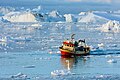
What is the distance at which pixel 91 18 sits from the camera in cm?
9375

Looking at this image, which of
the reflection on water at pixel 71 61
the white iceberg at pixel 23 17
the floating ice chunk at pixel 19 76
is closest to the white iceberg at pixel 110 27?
the reflection on water at pixel 71 61

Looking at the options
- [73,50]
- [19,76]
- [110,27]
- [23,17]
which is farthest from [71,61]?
[23,17]

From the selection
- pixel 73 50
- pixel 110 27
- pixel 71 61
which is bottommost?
pixel 71 61

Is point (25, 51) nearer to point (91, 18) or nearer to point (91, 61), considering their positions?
point (91, 61)

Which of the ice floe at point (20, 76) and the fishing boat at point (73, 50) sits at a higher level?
the fishing boat at point (73, 50)

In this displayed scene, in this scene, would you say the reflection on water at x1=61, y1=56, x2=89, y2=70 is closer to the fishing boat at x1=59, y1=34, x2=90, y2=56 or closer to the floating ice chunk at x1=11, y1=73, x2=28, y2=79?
the fishing boat at x1=59, y1=34, x2=90, y2=56

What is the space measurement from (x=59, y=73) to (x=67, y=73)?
0.29 m

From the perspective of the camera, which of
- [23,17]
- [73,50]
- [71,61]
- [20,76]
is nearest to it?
[20,76]

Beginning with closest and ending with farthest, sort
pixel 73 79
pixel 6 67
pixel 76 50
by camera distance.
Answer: pixel 73 79
pixel 6 67
pixel 76 50

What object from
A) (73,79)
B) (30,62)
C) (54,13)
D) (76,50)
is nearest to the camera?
(73,79)

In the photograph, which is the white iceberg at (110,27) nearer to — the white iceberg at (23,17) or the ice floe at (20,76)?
the white iceberg at (23,17)

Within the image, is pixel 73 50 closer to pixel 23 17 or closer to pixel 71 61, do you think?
pixel 71 61

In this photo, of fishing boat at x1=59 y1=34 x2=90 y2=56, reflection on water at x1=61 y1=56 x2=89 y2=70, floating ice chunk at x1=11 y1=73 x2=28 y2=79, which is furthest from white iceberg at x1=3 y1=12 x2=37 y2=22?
floating ice chunk at x1=11 y1=73 x2=28 y2=79

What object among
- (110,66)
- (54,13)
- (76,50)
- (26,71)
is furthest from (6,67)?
(54,13)
